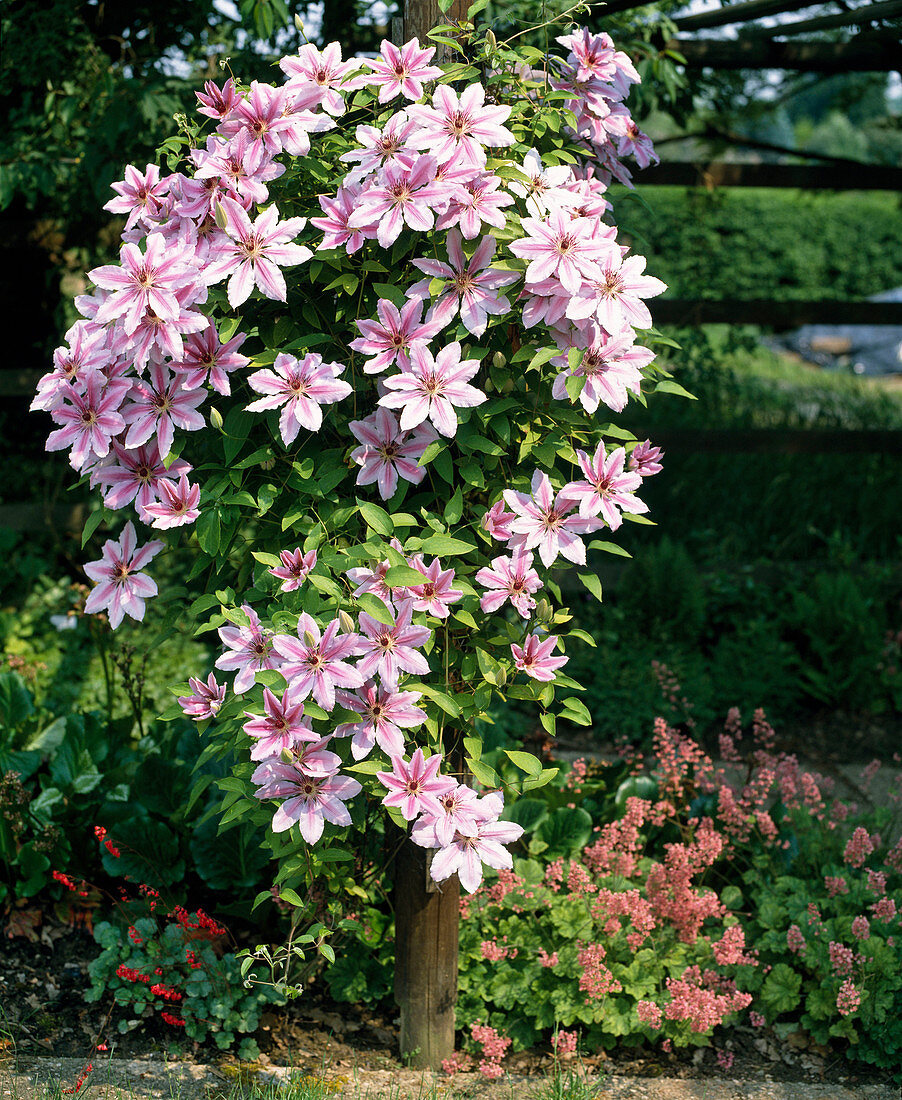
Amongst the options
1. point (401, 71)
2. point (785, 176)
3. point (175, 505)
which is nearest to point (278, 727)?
point (175, 505)

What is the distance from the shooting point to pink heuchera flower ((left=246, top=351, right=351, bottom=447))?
1.67 m

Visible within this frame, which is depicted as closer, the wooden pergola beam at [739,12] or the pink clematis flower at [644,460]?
the pink clematis flower at [644,460]

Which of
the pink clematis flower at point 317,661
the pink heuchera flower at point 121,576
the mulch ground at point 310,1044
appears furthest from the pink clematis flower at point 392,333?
the mulch ground at point 310,1044

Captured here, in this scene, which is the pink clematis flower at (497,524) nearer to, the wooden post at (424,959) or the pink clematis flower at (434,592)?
the pink clematis flower at (434,592)

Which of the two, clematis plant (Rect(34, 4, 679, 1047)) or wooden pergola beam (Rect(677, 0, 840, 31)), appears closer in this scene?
clematis plant (Rect(34, 4, 679, 1047))

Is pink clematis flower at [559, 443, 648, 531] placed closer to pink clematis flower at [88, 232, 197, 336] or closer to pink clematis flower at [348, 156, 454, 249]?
pink clematis flower at [348, 156, 454, 249]

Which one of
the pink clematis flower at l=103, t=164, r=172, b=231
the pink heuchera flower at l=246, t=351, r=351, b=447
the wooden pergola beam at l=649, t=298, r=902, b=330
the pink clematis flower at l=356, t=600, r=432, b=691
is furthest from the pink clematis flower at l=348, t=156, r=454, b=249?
the wooden pergola beam at l=649, t=298, r=902, b=330

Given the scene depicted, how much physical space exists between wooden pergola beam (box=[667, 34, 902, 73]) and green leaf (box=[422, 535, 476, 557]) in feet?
9.10

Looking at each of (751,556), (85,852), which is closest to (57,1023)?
(85,852)

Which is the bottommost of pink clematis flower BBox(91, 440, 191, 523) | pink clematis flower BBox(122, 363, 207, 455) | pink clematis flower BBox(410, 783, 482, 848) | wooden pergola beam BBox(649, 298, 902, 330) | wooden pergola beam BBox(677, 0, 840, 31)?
pink clematis flower BBox(410, 783, 482, 848)

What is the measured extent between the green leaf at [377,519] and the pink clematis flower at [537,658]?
336mm

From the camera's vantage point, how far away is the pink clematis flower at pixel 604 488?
1.76m

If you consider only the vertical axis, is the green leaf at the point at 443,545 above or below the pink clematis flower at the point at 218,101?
below

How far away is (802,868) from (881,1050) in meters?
0.51
